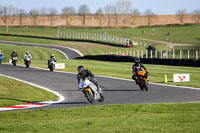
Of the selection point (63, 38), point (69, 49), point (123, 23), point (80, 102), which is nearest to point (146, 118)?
point (80, 102)

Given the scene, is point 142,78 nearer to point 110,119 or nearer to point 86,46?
point 110,119

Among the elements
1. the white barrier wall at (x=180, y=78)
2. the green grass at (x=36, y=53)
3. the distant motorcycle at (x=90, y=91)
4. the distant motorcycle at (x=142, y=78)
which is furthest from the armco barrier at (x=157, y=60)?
the distant motorcycle at (x=90, y=91)

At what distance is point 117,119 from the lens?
12.3m

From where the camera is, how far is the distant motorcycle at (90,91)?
630 inches

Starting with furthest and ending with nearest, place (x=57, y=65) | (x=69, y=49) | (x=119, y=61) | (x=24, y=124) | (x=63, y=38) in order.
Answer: (x=63, y=38) < (x=69, y=49) < (x=119, y=61) < (x=57, y=65) < (x=24, y=124)

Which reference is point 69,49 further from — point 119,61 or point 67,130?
point 67,130

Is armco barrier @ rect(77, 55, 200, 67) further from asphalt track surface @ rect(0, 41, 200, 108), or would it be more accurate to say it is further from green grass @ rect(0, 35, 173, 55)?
green grass @ rect(0, 35, 173, 55)

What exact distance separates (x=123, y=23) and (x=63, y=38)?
290ft

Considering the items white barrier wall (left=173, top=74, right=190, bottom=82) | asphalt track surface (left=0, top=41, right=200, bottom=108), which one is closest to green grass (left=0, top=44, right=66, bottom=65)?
asphalt track surface (left=0, top=41, right=200, bottom=108)

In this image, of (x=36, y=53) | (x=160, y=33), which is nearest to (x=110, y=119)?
(x=36, y=53)

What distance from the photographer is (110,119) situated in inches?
Result: 484

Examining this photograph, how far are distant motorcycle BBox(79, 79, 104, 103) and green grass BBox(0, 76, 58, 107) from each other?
2.43 metres

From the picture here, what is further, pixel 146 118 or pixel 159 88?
pixel 159 88

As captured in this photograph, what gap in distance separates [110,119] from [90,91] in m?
4.19
